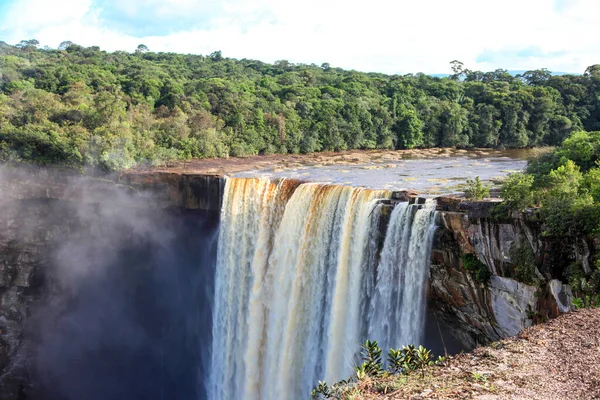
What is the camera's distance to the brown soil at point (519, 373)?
23.9 ft

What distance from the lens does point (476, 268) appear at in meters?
15.2

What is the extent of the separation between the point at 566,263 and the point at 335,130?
2532cm

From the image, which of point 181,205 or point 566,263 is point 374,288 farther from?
point 181,205

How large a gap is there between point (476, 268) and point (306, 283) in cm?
608

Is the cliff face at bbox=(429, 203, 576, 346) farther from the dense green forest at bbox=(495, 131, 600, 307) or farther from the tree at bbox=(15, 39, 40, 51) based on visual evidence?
the tree at bbox=(15, 39, 40, 51)

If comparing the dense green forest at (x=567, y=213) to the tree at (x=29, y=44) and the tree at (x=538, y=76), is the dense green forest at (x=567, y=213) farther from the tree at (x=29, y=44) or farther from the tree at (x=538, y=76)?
the tree at (x=29, y=44)

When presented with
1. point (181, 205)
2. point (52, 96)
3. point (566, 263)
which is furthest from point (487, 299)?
point (52, 96)

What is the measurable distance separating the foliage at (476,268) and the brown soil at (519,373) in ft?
19.2

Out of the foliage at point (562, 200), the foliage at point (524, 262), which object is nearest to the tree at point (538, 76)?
the foliage at point (562, 200)

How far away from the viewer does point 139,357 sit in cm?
2653

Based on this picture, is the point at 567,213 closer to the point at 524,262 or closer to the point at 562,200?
the point at 562,200

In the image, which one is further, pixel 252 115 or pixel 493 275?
pixel 252 115

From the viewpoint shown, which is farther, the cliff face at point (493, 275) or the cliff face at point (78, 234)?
the cliff face at point (78, 234)

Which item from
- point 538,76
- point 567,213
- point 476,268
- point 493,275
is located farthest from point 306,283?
point 538,76
